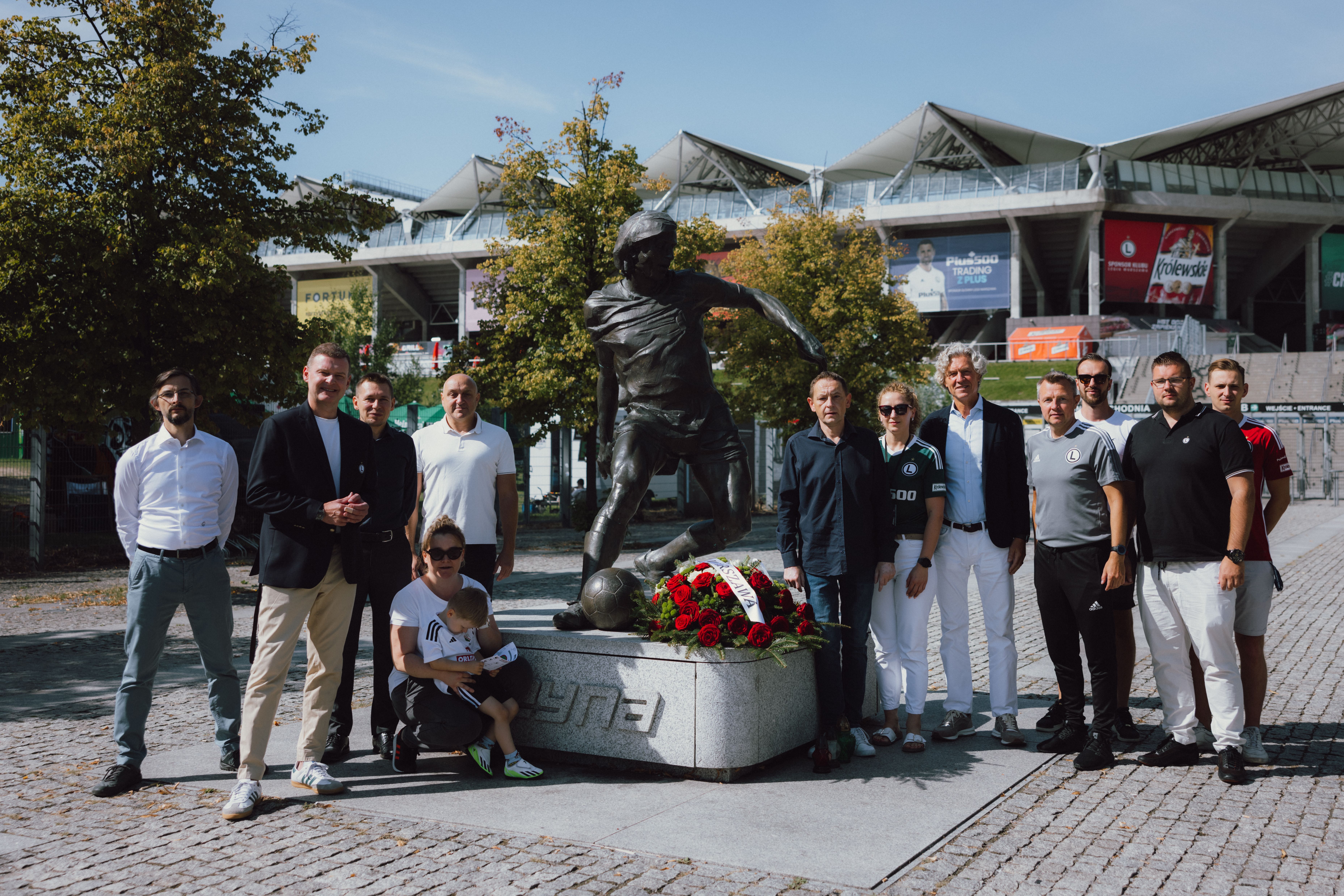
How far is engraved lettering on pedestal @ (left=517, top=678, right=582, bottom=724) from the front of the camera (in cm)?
493

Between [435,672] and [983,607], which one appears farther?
[983,607]

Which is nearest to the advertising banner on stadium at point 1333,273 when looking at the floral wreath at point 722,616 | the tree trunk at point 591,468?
the tree trunk at point 591,468

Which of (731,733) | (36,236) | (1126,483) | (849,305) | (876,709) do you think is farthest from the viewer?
(849,305)

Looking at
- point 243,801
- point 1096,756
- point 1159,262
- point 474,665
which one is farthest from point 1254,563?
point 1159,262

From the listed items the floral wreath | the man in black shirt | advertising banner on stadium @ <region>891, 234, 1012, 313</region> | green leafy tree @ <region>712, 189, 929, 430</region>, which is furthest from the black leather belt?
advertising banner on stadium @ <region>891, 234, 1012, 313</region>

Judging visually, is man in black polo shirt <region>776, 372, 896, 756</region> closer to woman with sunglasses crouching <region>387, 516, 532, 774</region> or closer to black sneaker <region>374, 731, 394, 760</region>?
woman with sunglasses crouching <region>387, 516, 532, 774</region>

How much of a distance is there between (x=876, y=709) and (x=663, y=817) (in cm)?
209

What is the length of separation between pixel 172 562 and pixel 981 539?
12.8ft

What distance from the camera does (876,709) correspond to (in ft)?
19.0

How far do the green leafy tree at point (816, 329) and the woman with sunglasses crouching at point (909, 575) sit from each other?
61.5 feet

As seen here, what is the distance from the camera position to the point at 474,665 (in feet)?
15.3

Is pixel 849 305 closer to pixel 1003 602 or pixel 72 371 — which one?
pixel 72 371

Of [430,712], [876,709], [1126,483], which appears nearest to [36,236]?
[430,712]

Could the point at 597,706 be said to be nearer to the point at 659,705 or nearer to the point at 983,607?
Result: the point at 659,705
